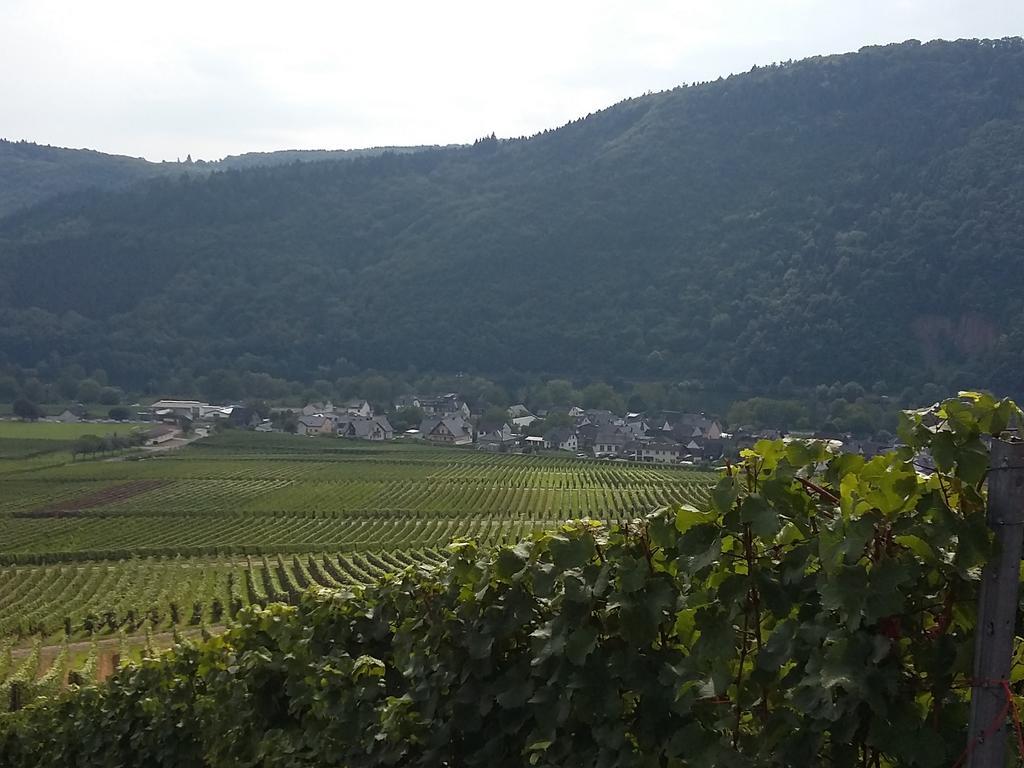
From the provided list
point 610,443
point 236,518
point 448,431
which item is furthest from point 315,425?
point 236,518

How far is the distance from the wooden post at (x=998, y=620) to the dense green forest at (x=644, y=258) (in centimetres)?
10466

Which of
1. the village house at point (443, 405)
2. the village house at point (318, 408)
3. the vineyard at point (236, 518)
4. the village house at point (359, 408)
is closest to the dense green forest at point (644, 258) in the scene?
the village house at point (443, 405)

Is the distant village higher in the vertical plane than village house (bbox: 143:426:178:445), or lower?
lower

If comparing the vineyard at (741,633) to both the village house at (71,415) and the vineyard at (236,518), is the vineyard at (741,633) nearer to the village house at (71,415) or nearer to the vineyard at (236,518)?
the vineyard at (236,518)

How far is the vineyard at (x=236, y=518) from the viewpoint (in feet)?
110

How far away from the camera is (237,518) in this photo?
54562mm

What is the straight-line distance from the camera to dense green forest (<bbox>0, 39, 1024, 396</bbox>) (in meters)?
116

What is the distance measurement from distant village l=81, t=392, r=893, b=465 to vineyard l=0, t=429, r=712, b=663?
8.38 m

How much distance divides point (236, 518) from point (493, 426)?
181 ft

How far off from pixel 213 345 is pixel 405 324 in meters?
31.9

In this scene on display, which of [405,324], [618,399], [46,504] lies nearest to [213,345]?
[405,324]

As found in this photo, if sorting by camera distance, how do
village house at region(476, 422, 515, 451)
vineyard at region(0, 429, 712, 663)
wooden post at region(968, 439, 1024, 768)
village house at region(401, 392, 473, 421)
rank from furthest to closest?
village house at region(401, 392, 473, 421), village house at region(476, 422, 515, 451), vineyard at region(0, 429, 712, 663), wooden post at region(968, 439, 1024, 768)

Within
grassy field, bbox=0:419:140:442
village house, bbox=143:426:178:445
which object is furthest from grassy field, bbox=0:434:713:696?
village house, bbox=143:426:178:445

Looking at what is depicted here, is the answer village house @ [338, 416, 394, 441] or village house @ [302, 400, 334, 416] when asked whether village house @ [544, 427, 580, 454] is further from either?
village house @ [302, 400, 334, 416]
